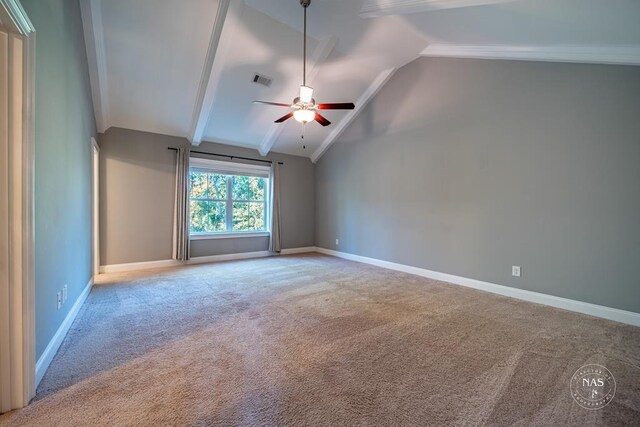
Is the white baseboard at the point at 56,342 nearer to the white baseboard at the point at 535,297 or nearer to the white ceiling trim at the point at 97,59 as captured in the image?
the white ceiling trim at the point at 97,59

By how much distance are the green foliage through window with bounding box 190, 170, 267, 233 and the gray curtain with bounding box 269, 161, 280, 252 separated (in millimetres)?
254

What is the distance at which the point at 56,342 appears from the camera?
2.07m

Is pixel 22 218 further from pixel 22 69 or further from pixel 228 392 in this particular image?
pixel 228 392

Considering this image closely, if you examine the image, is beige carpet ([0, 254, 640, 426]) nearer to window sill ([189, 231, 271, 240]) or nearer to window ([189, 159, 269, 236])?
window sill ([189, 231, 271, 240])

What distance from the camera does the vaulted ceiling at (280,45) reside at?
262 cm

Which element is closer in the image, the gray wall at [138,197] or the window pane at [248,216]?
the gray wall at [138,197]

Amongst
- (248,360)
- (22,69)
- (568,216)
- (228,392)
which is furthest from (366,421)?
(568,216)

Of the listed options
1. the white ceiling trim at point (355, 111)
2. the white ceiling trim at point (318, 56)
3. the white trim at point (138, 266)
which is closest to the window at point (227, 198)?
the white trim at point (138, 266)

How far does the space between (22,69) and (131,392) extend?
1.91 metres

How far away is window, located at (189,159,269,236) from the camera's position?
5.49 meters

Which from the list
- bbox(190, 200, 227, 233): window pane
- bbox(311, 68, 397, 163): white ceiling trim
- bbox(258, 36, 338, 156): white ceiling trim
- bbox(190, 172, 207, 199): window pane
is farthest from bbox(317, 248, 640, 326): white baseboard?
bbox(190, 172, 207, 199): window pane

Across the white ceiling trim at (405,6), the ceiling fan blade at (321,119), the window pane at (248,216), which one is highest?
the white ceiling trim at (405,6)

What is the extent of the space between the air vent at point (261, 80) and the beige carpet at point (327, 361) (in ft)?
10.7

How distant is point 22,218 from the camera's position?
146 cm
